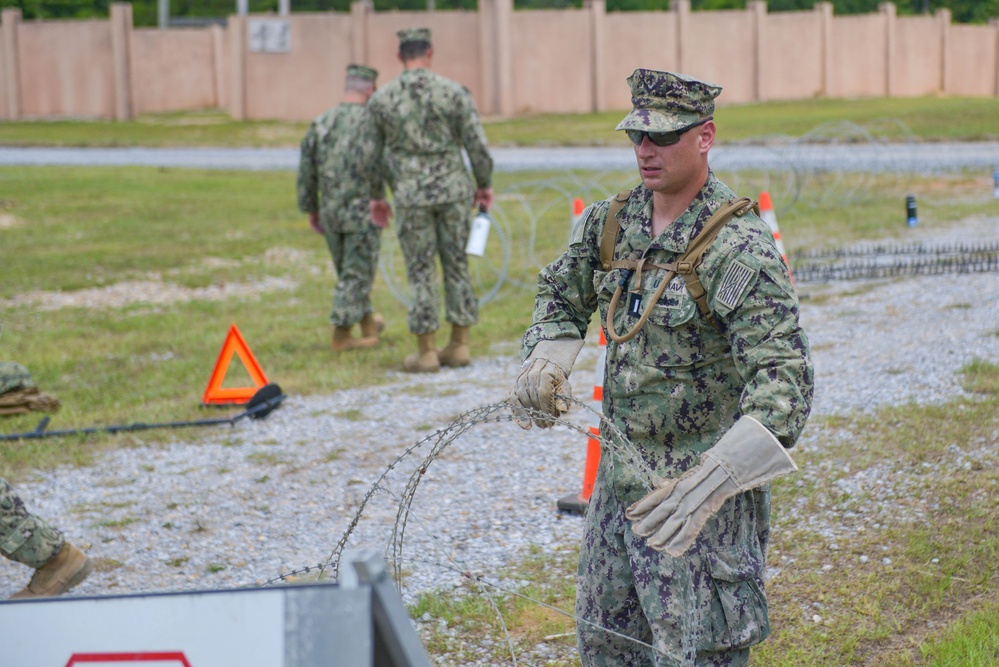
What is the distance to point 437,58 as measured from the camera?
39.8 metres

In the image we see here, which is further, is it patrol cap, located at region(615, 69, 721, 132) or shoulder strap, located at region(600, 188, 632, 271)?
shoulder strap, located at region(600, 188, 632, 271)

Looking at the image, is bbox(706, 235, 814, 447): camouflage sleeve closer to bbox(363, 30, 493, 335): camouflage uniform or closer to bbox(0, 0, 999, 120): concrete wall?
bbox(363, 30, 493, 335): camouflage uniform

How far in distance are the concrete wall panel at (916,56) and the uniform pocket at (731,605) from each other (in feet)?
155

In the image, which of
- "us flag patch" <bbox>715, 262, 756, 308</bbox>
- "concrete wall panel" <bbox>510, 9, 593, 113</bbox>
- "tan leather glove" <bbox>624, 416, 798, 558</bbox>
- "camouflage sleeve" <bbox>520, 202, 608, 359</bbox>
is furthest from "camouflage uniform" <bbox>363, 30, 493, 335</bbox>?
"concrete wall panel" <bbox>510, 9, 593, 113</bbox>

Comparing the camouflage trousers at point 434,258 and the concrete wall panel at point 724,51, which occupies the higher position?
the concrete wall panel at point 724,51

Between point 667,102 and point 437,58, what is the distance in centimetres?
3742

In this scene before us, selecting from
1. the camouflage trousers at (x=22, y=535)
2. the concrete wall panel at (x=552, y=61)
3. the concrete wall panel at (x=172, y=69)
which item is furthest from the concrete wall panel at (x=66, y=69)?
the camouflage trousers at (x=22, y=535)

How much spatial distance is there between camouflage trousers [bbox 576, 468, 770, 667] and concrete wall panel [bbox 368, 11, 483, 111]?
36.7 metres

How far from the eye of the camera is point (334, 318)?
9.93 m

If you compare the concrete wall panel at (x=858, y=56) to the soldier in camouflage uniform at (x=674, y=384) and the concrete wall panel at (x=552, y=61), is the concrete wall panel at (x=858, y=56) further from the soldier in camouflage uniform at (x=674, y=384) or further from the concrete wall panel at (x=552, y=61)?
the soldier in camouflage uniform at (x=674, y=384)

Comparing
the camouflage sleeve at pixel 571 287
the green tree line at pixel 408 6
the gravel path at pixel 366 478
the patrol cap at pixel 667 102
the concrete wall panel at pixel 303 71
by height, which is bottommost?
the gravel path at pixel 366 478

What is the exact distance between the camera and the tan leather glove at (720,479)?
3021mm

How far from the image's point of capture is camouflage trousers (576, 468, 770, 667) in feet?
10.8

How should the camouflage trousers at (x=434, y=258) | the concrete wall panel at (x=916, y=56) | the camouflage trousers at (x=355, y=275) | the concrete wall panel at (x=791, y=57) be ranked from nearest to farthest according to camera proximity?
1. the camouflage trousers at (x=434, y=258)
2. the camouflage trousers at (x=355, y=275)
3. the concrete wall panel at (x=791, y=57)
4. the concrete wall panel at (x=916, y=56)
